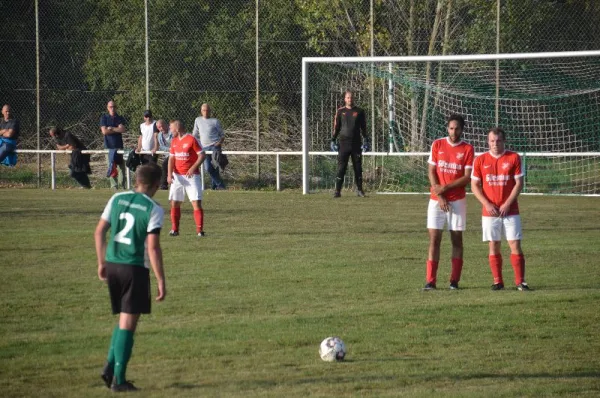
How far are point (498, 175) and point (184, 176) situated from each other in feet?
20.4

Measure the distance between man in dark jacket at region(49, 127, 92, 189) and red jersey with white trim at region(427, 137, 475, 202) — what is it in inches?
617

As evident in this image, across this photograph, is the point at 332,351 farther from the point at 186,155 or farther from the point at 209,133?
the point at 209,133

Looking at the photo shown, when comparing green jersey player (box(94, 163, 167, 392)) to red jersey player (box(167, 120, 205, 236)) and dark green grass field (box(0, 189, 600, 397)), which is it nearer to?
dark green grass field (box(0, 189, 600, 397))

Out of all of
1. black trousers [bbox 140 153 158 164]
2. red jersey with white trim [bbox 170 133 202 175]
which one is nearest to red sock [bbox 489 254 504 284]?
red jersey with white trim [bbox 170 133 202 175]

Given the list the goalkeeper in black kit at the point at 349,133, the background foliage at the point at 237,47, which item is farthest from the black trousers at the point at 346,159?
the background foliage at the point at 237,47

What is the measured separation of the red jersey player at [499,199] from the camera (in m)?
11.5

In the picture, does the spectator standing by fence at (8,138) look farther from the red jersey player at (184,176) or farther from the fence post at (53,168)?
the red jersey player at (184,176)

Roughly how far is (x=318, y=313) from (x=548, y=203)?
43.4ft

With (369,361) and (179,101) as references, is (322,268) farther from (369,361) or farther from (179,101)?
(179,101)

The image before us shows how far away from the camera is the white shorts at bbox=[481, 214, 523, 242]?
37.8ft

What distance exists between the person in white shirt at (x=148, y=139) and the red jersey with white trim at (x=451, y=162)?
577 inches

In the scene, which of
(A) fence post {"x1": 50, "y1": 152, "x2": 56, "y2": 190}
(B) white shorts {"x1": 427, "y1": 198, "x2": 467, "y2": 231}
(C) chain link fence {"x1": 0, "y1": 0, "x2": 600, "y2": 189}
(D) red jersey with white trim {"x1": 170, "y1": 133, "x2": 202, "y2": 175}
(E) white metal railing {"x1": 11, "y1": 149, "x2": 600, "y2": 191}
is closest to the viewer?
(B) white shorts {"x1": 427, "y1": 198, "x2": 467, "y2": 231}

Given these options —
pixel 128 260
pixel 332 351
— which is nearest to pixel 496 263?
pixel 332 351

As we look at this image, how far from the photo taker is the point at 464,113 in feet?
82.7
